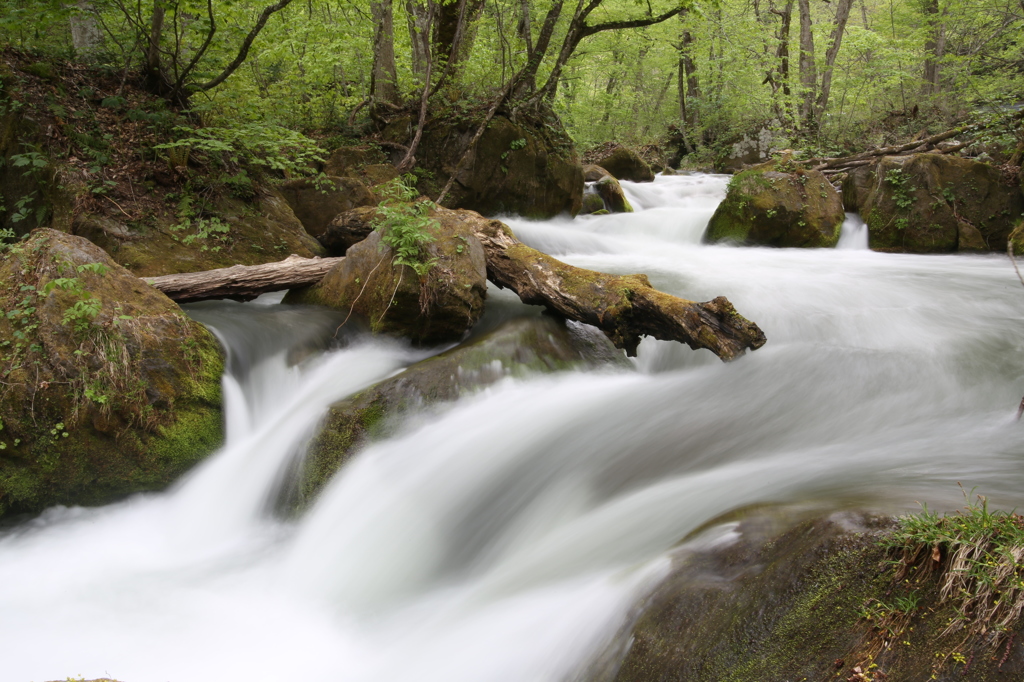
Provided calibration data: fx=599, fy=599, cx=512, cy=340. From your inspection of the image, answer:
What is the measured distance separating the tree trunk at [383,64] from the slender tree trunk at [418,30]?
40 cm

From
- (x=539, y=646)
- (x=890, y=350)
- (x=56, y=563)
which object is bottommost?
(x=56, y=563)

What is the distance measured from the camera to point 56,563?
371 centimetres

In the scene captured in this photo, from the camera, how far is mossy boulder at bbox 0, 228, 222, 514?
4031mm

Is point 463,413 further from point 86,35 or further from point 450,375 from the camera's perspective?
point 86,35

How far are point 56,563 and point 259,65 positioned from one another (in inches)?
467

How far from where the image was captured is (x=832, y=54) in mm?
16109

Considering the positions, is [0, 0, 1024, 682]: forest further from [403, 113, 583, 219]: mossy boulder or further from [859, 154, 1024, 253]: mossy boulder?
[403, 113, 583, 219]: mossy boulder

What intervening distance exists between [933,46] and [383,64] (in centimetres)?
1574

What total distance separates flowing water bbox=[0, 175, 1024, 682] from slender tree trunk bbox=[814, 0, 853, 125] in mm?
12752

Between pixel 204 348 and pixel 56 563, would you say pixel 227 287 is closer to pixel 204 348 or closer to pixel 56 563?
pixel 204 348

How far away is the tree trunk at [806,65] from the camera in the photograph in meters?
16.1

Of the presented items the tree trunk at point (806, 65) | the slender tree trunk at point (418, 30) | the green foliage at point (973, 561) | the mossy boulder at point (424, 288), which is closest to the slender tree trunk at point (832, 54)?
the tree trunk at point (806, 65)

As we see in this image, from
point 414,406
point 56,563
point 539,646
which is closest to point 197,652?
point 56,563

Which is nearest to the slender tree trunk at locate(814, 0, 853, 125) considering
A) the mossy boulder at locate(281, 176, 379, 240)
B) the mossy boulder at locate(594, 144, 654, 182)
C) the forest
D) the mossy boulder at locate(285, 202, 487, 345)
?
the mossy boulder at locate(594, 144, 654, 182)
